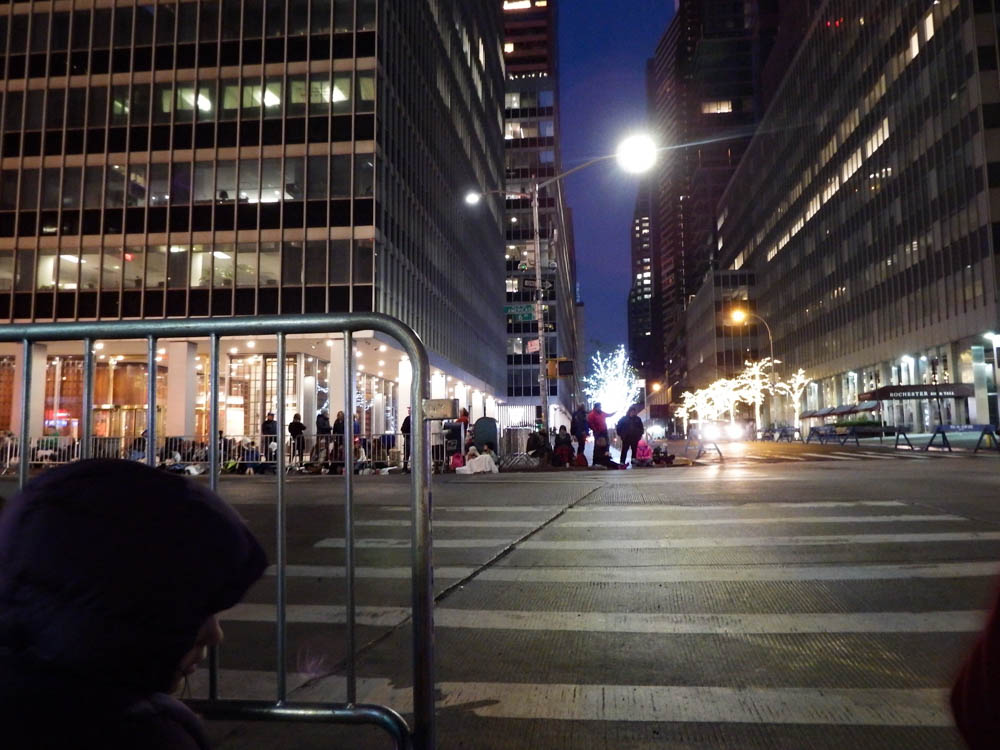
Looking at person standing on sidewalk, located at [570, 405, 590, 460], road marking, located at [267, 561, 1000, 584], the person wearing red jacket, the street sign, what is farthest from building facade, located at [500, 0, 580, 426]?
the person wearing red jacket

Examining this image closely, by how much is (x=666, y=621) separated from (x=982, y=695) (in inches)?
164

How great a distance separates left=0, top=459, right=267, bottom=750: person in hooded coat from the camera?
4.45 feet

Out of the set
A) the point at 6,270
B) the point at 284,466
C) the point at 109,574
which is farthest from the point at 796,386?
the point at 109,574

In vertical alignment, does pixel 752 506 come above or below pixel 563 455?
below

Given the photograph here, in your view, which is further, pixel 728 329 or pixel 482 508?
pixel 728 329

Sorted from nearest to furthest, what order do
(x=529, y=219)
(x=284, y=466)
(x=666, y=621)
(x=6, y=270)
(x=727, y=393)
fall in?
(x=284, y=466), (x=666, y=621), (x=6, y=270), (x=727, y=393), (x=529, y=219)

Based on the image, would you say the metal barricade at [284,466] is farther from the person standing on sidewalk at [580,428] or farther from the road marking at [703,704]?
the person standing on sidewalk at [580,428]

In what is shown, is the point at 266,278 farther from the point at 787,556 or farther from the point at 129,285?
the point at 787,556

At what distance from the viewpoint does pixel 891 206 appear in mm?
56781

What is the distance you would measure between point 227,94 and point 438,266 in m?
16.5

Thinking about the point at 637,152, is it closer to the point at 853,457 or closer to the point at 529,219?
the point at 853,457

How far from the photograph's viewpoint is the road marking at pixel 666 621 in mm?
4734

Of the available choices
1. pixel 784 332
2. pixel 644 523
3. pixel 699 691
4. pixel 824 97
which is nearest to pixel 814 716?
pixel 699 691

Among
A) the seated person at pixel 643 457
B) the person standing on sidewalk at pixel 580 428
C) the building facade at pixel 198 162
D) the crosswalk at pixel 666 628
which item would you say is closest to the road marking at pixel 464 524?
the crosswalk at pixel 666 628
